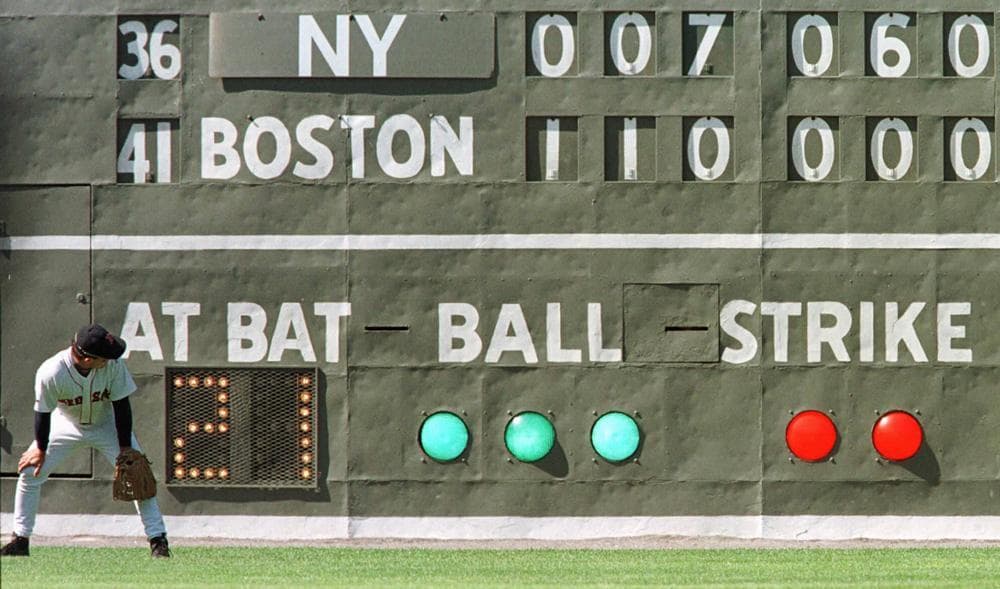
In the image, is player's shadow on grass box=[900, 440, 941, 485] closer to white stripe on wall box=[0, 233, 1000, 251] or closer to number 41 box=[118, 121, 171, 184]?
white stripe on wall box=[0, 233, 1000, 251]

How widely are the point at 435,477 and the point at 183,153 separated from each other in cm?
290

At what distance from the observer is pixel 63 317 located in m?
12.7

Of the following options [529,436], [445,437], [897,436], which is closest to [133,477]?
[445,437]

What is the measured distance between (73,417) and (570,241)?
359 cm

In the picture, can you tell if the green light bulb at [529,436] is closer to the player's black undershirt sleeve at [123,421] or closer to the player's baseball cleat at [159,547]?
the player's baseball cleat at [159,547]

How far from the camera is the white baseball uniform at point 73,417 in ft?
37.9

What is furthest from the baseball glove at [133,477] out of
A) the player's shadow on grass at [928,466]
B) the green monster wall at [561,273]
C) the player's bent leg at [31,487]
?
the player's shadow on grass at [928,466]

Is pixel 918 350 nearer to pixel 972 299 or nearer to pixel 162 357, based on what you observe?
pixel 972 299

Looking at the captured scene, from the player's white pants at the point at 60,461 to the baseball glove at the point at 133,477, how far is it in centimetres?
7

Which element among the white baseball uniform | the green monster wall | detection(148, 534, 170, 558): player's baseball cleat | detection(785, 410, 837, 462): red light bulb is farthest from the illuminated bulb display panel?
detection(785, 410, 837, 462): red light bulb

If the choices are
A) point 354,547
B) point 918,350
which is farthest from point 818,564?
point 354,547

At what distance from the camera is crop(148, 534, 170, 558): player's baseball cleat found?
38.3 ft

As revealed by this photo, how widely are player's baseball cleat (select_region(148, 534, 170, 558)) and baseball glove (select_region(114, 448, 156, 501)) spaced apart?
0.28 meters

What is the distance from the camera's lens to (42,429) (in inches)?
455
